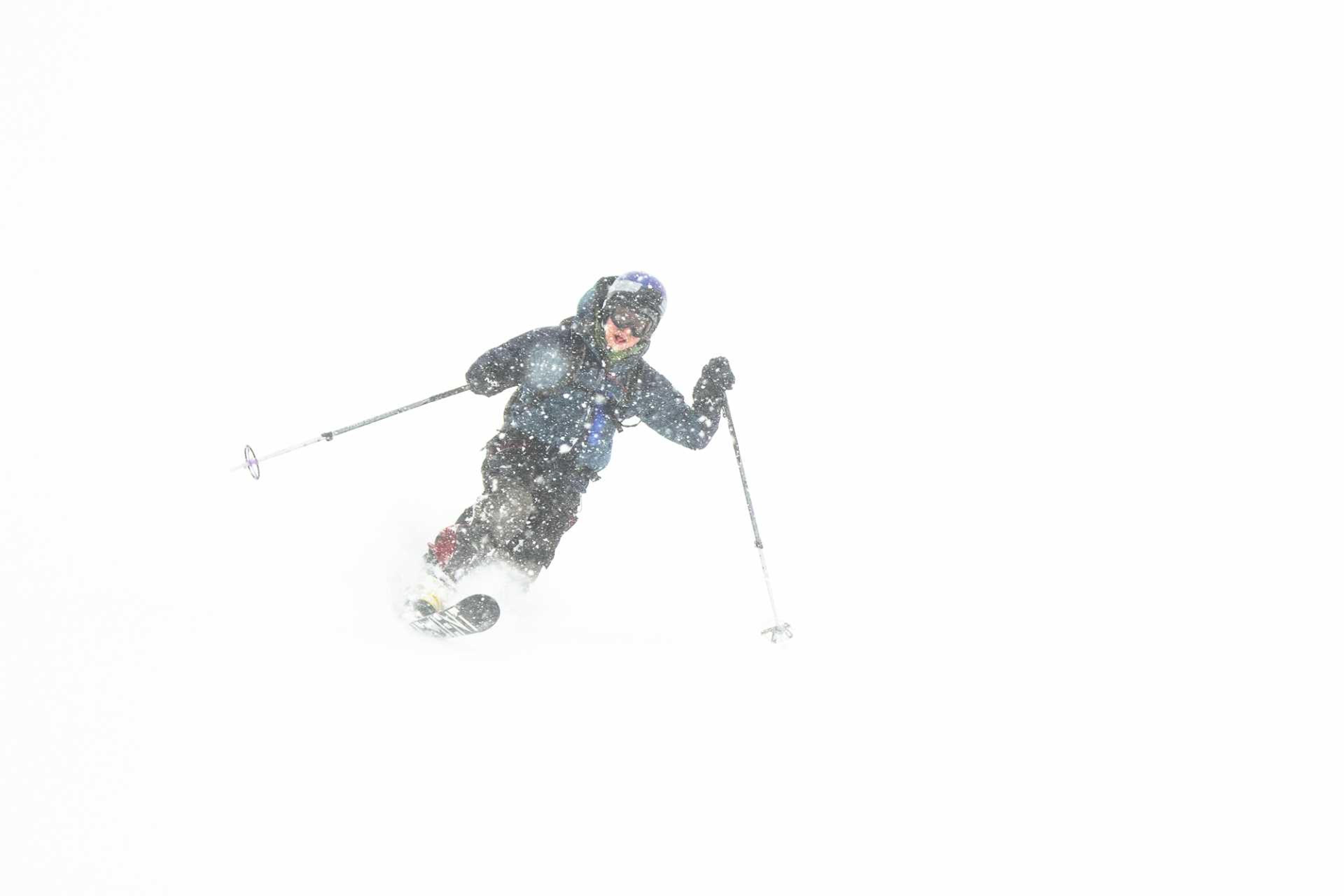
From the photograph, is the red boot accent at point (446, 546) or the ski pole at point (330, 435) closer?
the red boot accent at point (446, 546)

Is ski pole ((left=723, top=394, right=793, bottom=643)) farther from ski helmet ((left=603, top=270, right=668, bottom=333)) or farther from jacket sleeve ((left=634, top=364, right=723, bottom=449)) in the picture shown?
ski helmet ((left=603, top=270, right=668, bottom=333))

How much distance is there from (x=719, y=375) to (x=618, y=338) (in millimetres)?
765

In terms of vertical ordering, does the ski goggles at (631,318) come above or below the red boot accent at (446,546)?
above

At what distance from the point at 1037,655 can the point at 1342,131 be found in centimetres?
9180

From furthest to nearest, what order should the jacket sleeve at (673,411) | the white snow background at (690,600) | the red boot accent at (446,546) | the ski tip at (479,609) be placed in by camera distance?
1. the jacket sleeve at (673,411)
2. the red boot accent at (446,546)
3. the ski tip at (479,609)
4. the white snow background at (690,600)

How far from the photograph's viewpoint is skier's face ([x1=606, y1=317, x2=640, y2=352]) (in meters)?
5.24

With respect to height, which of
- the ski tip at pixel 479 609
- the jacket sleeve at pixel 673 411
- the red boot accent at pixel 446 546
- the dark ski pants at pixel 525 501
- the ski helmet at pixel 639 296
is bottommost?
the ski tip at pixel 479 609

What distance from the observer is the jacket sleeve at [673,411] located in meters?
5.54

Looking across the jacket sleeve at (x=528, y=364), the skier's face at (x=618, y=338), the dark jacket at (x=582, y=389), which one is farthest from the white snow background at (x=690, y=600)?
the skier's face at (x=618, y=338)

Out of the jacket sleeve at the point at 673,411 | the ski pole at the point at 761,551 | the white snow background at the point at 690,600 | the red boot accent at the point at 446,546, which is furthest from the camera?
the jacket sleeve at the point at 673,411

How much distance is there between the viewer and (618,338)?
527cm

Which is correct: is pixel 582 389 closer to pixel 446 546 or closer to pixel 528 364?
pixel 528 364

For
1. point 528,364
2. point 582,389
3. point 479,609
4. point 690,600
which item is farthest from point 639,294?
point 690,600

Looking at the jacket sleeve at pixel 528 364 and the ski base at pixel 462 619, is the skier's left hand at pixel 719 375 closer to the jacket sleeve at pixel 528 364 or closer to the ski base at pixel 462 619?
the jacket sleeve at pixel 528 364
